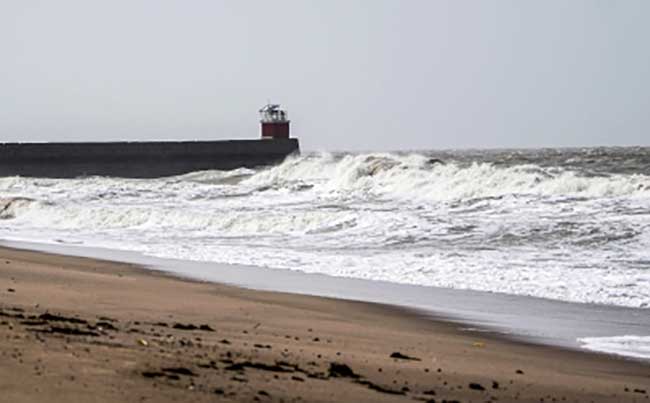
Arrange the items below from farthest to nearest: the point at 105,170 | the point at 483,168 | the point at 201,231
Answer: the point at 105,170 → the point at 483,168 → the point at 201,231

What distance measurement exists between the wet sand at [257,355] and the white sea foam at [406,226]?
3.61 m

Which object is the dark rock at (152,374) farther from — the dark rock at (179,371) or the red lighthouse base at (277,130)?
the red lighthouse base at (277,130)

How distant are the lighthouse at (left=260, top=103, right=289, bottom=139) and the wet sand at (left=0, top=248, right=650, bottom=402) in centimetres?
5774

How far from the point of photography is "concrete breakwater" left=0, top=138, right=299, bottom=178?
6369cm

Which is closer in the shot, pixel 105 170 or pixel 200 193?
pixel 200 193

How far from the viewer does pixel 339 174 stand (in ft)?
151

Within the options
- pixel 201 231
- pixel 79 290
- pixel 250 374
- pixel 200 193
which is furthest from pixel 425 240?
pixel 200 193

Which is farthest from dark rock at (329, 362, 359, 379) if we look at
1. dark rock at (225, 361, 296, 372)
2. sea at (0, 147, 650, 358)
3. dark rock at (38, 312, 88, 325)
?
sea at (0, 147, 650, 358)

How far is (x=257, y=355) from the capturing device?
24.5 ft

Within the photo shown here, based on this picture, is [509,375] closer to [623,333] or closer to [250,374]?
[250,374]

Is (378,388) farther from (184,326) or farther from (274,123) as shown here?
(274,123)

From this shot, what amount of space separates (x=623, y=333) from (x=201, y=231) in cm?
1651

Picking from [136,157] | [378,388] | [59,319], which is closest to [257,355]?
[378,388]

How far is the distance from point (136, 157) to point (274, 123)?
911cm
